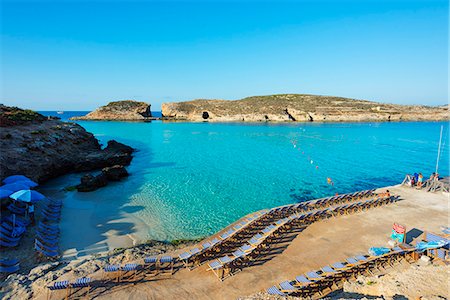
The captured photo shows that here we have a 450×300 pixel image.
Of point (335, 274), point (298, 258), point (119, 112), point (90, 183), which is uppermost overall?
point (119, 112)

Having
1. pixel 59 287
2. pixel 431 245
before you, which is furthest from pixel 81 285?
pixel 431 245

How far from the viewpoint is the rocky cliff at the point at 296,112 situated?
99438 mm

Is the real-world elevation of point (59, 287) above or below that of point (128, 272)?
above

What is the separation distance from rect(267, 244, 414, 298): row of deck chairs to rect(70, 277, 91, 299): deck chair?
5464 mm

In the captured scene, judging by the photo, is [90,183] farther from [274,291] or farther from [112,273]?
[274,291]

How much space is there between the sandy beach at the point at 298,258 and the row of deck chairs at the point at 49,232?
62.4 inches

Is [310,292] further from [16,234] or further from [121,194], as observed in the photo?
[121,194]

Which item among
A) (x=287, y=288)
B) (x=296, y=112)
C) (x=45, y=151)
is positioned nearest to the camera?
(x=287, y=288)

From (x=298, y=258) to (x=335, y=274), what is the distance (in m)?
1.57

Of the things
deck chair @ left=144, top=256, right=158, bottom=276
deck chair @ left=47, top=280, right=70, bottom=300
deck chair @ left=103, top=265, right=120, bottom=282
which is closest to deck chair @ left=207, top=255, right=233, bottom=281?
deck chair @ left=144, top=256, right=158, bottom=276

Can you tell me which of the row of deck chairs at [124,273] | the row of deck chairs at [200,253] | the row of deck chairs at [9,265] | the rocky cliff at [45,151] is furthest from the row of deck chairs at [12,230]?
the row of deck chairs at [200,253]

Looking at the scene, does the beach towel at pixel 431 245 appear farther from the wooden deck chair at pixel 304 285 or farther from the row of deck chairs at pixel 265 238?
the wooden deck chair at pixel 304 285

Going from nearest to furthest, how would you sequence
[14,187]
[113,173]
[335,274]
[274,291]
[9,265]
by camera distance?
[274,291], [335,274], [9,265], [14,187], [113,173]

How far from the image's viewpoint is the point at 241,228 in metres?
11.1
